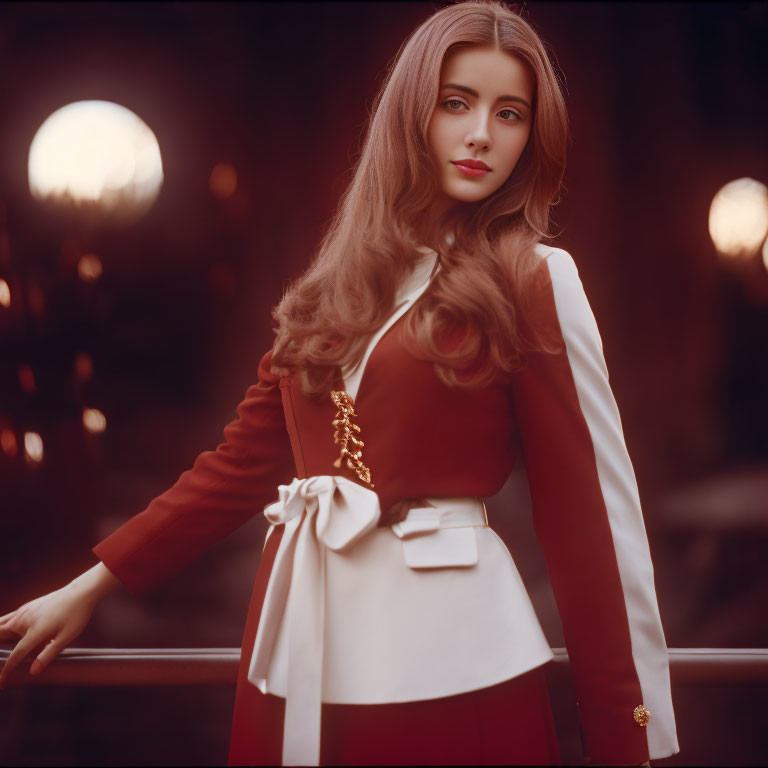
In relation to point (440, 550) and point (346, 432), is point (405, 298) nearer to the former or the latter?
point (346, 432)

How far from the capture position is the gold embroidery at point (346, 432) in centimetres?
117

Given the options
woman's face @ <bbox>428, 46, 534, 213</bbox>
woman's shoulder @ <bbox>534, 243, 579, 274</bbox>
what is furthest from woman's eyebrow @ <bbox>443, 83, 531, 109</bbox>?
woman's shoulder @ <bbox>534, 243, 579, 274</bbox>

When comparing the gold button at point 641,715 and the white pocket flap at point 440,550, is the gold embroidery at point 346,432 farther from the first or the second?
the gold button at point 641,715

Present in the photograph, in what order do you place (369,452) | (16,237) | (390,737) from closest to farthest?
1. (390,737)
2. (369,452)
3. (16,237)

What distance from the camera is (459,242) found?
A: 4.19ft

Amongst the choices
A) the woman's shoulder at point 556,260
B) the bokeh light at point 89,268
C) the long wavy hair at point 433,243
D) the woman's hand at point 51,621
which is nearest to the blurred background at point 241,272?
the bokeh light at point 89,268

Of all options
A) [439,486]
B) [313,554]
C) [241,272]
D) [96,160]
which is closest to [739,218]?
[241,272]

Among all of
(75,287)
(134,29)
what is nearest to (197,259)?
(75,287)

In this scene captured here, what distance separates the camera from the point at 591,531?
1133 mm

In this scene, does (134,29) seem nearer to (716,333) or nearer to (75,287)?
(75,287)

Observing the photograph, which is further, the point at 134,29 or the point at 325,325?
the point at 134,29

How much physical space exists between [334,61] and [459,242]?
218 cm

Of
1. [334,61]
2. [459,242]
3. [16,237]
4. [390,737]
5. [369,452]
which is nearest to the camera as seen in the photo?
[390,737]

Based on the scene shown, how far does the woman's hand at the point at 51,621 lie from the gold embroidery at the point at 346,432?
41 centimetres
